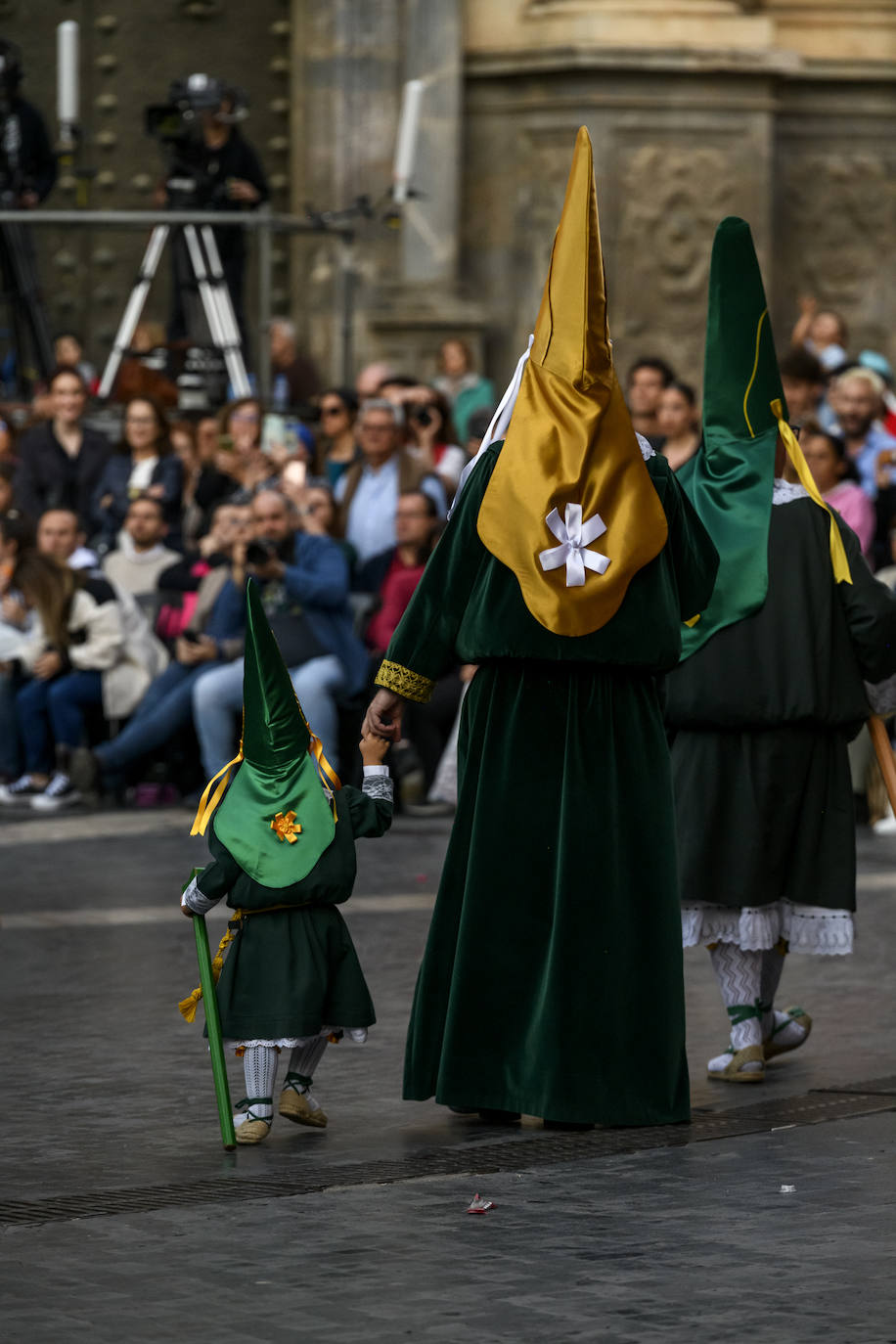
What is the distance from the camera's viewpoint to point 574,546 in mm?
6734

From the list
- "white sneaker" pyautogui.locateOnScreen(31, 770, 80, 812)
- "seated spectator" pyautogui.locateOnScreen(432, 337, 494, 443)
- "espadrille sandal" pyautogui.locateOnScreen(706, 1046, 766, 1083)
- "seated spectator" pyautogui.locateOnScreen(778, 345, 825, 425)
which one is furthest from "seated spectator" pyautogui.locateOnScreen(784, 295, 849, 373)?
"espadrille sandal" pyautogui.locateOnScreen(706, 1046, 766, 1083)

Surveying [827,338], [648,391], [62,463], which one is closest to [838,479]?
[648,391]

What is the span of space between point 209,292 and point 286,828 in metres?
9.22

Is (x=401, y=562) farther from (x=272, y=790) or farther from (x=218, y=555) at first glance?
(x=272, y=790)

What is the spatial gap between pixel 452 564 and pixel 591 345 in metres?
0.61

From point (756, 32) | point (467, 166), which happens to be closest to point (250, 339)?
point (467, 166)

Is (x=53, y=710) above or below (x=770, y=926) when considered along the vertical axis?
below

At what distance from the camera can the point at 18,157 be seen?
15836mm

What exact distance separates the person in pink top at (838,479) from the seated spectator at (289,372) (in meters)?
4.54

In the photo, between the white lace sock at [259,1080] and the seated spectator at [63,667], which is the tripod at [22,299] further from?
the white lace sock at [259,1080]

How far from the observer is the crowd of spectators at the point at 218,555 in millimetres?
13422

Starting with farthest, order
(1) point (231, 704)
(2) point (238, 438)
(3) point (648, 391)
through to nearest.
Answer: (2) point (238, 438), (3) point (648, 391), (1) point (231, 704)

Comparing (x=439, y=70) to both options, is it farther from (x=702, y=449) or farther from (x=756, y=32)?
(x=702, y=449)

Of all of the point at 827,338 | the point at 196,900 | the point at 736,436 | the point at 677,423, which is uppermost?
the point at 736,436
